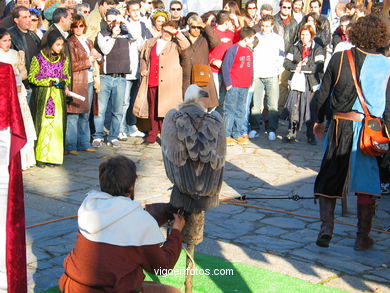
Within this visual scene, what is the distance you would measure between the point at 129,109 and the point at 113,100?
2.45ft

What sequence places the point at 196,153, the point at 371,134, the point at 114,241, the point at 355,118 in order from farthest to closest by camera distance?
→ the point at 355,118, the point at 371,134, the point at 196,153, the point at 114,241

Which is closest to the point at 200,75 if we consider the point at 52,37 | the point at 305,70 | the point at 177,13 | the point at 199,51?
the point at 199,51

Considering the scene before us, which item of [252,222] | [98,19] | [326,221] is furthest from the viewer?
[98,19]

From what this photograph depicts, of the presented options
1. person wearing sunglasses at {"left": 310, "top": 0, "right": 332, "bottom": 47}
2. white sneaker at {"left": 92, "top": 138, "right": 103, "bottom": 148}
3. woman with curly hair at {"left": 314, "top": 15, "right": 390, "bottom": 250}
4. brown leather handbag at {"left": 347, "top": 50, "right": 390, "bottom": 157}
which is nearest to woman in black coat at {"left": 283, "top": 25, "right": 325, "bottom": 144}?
person wearing sunglasses at {"left": 310, "top": 0, "right": 332, "bottom": 47}

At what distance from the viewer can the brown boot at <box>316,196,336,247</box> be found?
5871 mm

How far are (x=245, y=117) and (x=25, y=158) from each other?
4172mm

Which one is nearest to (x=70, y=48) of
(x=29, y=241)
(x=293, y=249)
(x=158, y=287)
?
(x=29, y=241)

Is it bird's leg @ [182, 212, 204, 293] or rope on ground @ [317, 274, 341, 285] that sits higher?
bird's leg @ [182, 212, 204, 293]

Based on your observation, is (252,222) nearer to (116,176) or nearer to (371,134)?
(371,134)

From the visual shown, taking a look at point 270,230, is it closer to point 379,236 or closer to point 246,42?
point 379,236

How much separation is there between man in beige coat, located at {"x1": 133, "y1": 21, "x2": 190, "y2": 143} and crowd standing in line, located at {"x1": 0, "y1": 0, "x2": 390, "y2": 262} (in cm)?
2

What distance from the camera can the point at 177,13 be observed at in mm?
12391

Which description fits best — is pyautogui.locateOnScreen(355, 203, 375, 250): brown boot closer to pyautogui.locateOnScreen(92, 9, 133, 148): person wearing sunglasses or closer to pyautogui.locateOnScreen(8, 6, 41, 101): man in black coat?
pyautogui.locateOnScreen(8, 6, 41, 101): man in black coat

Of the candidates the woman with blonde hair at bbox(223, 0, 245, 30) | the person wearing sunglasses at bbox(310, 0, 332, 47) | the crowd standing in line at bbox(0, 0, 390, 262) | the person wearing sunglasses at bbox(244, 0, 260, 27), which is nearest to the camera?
the crowd standing in line at bbox(0, 0, 390, 262)
